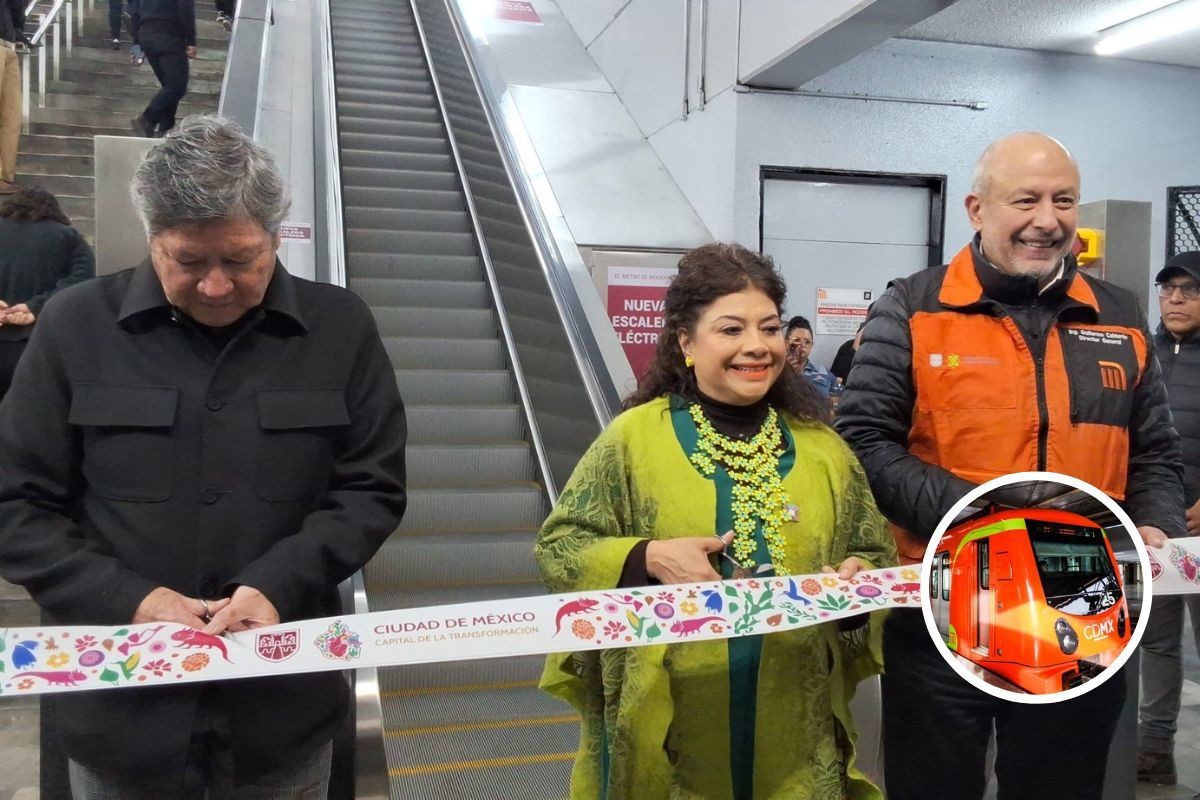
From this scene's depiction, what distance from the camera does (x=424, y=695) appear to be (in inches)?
132

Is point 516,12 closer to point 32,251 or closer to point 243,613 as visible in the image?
point 32,251

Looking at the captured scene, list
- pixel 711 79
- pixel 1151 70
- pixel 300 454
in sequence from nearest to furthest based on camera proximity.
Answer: pixel 300 454
pixel 711 79
pixel 1151 70

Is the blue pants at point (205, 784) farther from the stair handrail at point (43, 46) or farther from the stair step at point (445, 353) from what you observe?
the stair handrail at point (43, 46)

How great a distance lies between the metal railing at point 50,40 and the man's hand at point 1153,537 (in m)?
7.91

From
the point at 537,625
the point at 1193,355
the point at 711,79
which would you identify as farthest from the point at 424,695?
the point at 711,79

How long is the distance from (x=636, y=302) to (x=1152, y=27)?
153 inches

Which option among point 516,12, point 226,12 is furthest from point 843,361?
point 226,12

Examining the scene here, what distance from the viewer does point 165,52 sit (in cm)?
677

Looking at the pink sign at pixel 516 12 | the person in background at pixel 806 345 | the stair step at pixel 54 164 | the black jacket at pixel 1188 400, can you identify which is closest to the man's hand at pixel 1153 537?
the black jacket at pixel 1188 400

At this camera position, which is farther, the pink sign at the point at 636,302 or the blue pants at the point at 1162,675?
the pink sign at the point at 636,302

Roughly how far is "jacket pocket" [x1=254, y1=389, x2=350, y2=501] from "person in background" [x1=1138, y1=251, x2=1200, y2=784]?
300 centimetres

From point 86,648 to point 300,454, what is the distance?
433 millimetres

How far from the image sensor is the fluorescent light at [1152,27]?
6.02 m

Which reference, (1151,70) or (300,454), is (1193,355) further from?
(1151,70)
